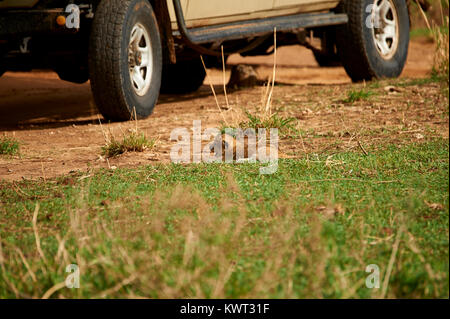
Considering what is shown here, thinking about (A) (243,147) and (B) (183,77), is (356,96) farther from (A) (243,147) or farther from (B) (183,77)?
(B) (183,77)

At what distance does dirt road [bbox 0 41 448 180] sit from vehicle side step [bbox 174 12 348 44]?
0.61 metres

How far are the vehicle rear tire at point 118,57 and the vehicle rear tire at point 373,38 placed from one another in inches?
90.8

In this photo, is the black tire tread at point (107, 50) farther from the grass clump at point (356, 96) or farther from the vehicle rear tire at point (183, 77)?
the vehicle rear tire at point (183, 77)

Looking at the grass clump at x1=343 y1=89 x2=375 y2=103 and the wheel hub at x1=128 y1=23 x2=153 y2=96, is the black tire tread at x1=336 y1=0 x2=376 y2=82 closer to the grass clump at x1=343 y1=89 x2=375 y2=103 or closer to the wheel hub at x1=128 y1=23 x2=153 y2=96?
the grass clump at x1=343 y1=89 x2=375 y2=103

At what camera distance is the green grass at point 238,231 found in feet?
7.17

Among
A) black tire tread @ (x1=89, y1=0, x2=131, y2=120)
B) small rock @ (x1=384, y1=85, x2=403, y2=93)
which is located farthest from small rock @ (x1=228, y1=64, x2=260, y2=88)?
black tire tread @ (x1=89, y1=0, x2=131, y2=120)

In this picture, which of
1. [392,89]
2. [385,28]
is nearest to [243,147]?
[392,89]

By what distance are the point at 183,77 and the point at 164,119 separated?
241 cm

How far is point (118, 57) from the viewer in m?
5.23

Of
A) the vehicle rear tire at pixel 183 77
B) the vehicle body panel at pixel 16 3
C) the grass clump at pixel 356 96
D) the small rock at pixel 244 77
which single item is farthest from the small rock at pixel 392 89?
the vehicle body panel at pixel 16 3

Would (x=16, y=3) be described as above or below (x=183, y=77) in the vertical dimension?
above

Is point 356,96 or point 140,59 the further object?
point 356,96

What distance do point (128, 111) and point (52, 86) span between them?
4034 millimetres

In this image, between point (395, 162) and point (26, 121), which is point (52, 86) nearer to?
point (26, 121)
